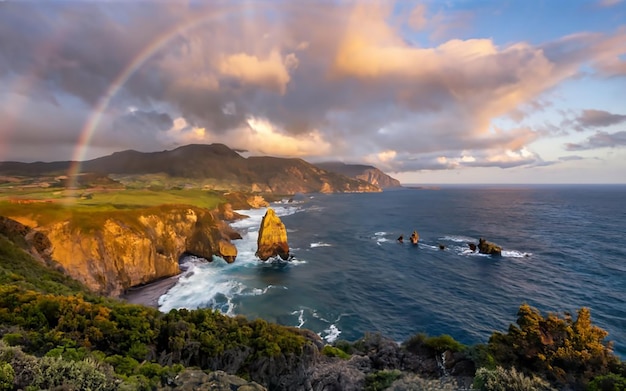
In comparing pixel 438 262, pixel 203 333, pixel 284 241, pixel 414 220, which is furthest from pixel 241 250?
pixel 414 220

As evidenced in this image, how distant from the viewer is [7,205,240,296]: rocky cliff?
46125 millimetres

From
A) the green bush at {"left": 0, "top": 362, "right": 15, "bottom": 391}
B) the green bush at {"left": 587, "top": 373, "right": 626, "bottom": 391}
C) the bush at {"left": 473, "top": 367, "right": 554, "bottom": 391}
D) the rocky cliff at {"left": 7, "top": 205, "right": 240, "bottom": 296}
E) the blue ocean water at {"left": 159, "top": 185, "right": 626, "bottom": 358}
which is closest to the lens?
the green bush at {"left": 0, "top": 362, "right": 15, "bottom": 391}

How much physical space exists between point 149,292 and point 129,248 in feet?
29.5

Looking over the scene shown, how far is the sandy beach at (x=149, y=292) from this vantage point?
1808 inches

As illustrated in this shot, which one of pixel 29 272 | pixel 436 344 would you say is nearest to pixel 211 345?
pixel 436 344

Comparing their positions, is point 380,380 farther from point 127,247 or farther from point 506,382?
point 127,247

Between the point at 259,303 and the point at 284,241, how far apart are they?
2663cm

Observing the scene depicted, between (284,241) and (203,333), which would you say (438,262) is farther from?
(203,333)

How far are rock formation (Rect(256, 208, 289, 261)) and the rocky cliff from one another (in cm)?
712

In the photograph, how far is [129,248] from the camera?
52.1 meters

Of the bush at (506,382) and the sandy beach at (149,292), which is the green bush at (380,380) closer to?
the bush at (506,382)

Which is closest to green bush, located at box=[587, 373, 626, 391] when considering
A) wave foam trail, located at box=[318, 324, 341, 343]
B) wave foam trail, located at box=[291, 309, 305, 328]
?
wave foam trail, located at box=[318, 324, 341, 343]

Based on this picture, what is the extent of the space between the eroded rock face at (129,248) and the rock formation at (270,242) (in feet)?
23.0

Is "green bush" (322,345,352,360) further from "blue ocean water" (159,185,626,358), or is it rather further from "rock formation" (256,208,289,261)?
"rock formation" (256,208,289,261)
